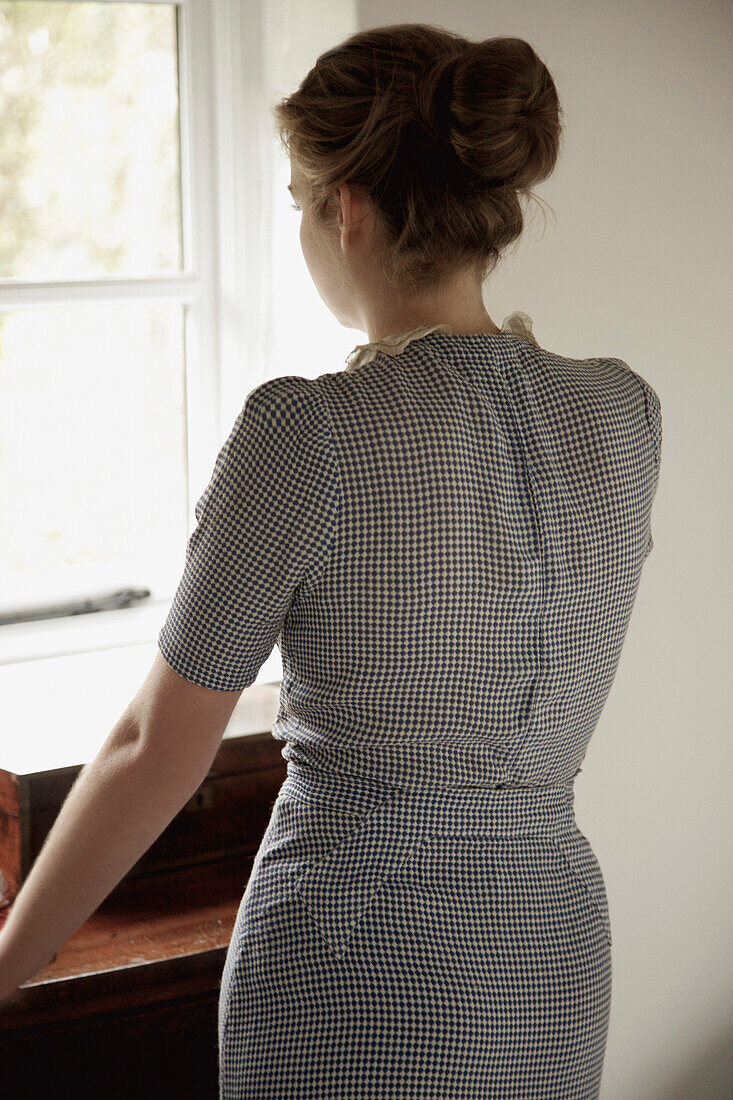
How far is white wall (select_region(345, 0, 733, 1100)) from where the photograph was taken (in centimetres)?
169

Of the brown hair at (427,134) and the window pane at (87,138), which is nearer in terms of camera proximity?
the brown hair at (427,134)

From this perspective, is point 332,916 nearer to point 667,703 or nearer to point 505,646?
point 505,646

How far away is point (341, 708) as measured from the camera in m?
0.90

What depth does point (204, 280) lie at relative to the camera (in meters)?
1.82

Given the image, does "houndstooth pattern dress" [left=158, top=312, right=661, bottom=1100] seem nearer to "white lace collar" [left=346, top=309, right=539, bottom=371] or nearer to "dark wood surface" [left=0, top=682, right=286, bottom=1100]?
"white lace collar" [left=346, top=309, right=539, bottom=371]

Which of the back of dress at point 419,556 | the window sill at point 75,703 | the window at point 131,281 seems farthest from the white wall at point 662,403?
the back of dress at point 419,556

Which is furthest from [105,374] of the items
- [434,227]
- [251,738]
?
[434,227]

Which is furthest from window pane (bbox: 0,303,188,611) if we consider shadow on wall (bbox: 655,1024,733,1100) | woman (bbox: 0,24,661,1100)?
shadow on wall (bbox: 655,1024,733,1100)

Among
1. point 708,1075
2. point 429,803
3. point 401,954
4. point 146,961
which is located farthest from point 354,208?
point 708,1075

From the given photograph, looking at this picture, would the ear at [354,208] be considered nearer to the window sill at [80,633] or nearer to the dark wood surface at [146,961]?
the dark wood surface at [146,961]

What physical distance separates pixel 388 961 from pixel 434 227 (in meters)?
0.57

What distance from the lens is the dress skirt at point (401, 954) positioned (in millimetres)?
892

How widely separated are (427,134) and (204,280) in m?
0.98

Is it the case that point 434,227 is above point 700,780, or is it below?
above
